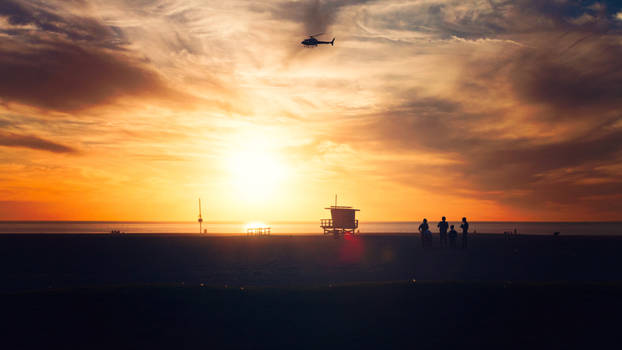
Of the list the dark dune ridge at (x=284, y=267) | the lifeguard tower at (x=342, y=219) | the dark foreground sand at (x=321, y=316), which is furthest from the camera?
the lifeguard tower at (x=342, y=219)

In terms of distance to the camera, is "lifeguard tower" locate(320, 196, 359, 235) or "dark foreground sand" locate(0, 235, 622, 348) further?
"lifeguard tower" locate(320, 196, 359, 235)

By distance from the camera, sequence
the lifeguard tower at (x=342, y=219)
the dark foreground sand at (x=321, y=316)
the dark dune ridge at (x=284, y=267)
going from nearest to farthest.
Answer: the dark foreground sand at (x=321, y=316), the dark dune ridge at (x=284, y=267), the lifeguard tower at (x=342, y=219)

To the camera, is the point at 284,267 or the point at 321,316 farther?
the point at 284,267

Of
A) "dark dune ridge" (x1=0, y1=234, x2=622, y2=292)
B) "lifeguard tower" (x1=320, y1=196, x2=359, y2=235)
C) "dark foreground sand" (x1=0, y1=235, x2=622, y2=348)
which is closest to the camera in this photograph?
"dark foreground sand" (x1=0, y1=235, x2=622, y2=348)

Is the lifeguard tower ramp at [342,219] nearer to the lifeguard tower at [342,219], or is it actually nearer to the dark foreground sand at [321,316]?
the lifeguard tower at [342,219]

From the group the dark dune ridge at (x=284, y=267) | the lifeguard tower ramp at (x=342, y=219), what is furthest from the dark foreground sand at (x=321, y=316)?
the lifeguard tower ramp at (x=342, y=219)

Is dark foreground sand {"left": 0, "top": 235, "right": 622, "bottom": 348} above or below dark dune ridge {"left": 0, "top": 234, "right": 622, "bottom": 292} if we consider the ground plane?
above

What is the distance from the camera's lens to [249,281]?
21.7m

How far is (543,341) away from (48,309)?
12.4 meters

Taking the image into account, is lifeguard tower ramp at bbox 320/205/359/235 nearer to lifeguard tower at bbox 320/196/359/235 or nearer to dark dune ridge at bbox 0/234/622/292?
lifeguard tower at bbox 320/196/359/235

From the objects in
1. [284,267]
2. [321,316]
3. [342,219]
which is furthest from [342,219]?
[321,316]

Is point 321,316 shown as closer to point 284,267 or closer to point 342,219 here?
point 284,267

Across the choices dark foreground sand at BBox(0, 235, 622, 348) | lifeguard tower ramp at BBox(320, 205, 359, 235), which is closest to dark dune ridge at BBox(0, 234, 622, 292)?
dark foreground sand at BBox(0, 235, 622, 348)

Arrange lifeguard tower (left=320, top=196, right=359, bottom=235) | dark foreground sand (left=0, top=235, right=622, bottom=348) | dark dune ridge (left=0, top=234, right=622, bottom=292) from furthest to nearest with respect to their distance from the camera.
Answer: lifeguard tower (left=320, top=196, right=359, bottom=235) < dark dune ridge (left=0, top=234, right=622, bottom=292) < dark foreground sand (left=0, top=235, right=622, bottom=348)
